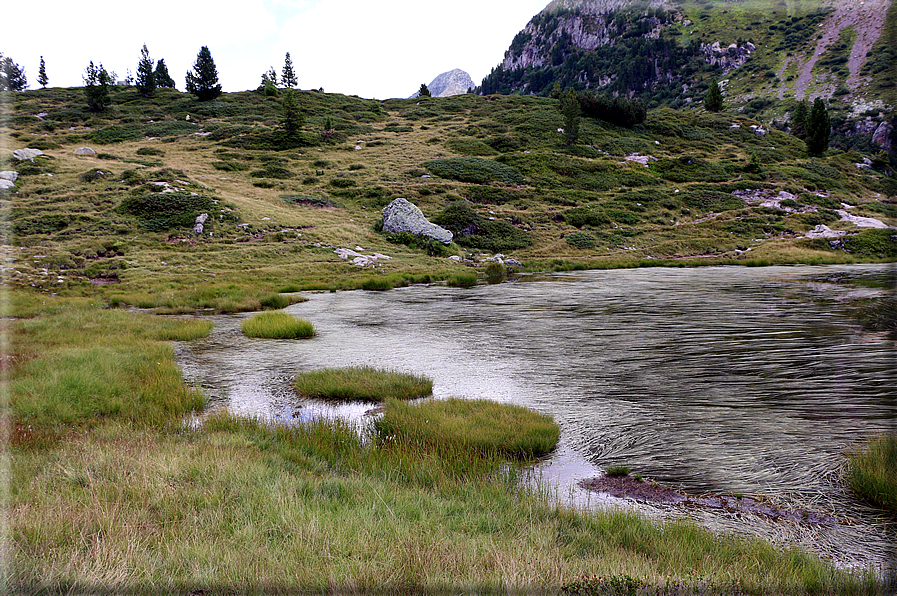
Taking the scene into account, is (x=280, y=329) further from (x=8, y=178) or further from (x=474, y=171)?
(x=474, y=171)

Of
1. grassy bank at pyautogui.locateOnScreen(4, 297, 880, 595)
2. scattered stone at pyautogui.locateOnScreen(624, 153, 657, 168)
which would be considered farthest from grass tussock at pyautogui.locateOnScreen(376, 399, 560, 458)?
scattered stone at pyautogui.locateOnScreen(624, 153, 657, 168)

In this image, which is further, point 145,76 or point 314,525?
point 145,76

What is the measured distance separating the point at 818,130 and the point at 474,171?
66.2 metres

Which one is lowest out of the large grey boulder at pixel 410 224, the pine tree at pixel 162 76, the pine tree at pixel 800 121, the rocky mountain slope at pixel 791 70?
the large grey boulder at pixel 410 224

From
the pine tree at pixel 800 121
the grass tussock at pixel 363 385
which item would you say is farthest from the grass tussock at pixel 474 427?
the pine tree at pixel 800 121

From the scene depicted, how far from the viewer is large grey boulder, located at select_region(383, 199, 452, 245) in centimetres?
4431

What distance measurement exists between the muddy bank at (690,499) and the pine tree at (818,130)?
104 m

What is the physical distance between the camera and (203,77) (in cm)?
9431

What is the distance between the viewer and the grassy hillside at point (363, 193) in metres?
34.4

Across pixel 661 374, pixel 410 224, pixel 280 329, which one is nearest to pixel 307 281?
pixel 410 224

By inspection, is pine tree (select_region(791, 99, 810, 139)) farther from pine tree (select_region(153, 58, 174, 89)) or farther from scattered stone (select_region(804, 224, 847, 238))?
pine tree (select_region(153, 58, 174, 89))

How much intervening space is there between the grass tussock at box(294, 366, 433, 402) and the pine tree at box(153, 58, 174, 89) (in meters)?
128

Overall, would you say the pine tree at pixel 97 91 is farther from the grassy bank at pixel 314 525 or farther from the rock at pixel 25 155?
the grassy bank at pixel 314 525

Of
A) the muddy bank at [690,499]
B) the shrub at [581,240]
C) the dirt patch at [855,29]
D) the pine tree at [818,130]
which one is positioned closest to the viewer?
the muddy bank at [690,499]
